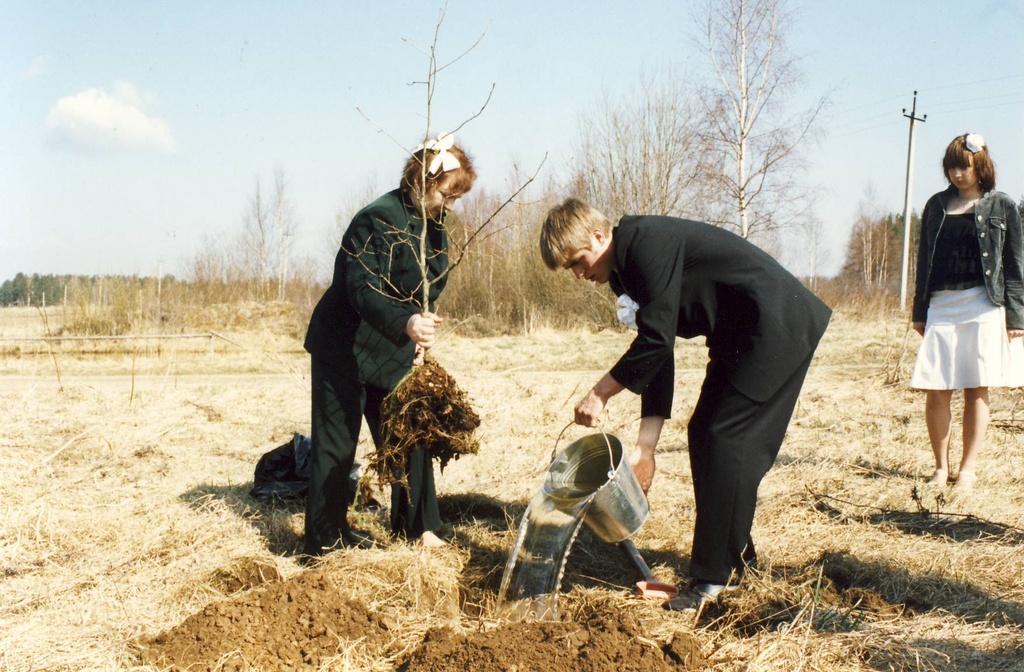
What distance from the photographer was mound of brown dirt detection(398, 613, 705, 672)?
7.92 feet

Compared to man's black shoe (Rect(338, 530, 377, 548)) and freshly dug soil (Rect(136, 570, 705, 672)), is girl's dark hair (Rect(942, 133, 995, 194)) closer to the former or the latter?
freshly dug soil (Rect(136, 570, 705, 672))

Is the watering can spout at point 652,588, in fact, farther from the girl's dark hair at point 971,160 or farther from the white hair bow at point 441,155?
the girl's dark hair at point 971,160

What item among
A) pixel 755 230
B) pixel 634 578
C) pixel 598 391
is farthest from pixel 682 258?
pixel 755 230

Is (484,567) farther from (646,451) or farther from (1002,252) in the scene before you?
(1002,252)

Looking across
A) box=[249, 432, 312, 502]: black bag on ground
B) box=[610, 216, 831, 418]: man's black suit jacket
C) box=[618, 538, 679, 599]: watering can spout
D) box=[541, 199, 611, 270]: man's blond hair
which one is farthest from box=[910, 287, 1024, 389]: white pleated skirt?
box=[249, 432, 312, 502]: black bag on ground

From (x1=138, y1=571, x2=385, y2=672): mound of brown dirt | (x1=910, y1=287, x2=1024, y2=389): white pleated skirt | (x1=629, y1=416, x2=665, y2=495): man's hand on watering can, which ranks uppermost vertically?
(x1=910, y1=287, x2=1024, y2=389): white pleated skirt

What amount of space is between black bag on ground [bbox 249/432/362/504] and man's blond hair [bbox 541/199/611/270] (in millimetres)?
2385

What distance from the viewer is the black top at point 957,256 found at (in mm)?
4605

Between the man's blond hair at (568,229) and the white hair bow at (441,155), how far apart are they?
735mm

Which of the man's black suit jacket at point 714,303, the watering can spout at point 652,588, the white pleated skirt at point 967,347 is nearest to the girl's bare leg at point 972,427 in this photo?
the white pleated skirt at point 967,347

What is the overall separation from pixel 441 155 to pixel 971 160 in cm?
309

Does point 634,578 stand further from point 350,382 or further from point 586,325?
point 586,325

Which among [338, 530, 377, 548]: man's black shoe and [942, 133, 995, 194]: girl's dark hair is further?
[942, 133, 995, 194]: girl's dark hair

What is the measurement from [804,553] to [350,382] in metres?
2.22
